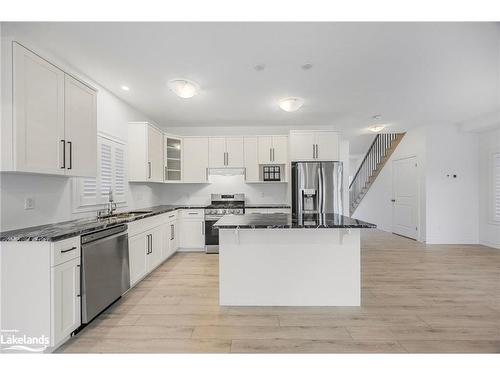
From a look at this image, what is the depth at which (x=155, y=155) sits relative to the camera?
15.3 feet

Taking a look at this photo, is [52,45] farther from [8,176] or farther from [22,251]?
[22,251]

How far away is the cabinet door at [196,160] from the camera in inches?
210

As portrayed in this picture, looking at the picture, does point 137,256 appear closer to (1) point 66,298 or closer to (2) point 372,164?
(1) point 66,298

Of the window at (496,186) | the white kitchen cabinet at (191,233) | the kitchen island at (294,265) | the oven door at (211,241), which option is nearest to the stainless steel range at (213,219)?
the oven door at (211,241)

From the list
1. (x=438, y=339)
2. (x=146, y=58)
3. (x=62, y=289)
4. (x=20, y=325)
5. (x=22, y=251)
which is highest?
(x=146, y=58)

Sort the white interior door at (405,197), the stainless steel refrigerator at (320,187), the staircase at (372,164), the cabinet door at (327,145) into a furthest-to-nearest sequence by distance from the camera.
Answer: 1. the staircase at (372,164)
2. the white interior door at (405,197)
3. the cabinet door at (327,145)
4. the stainless steel refrigerator at (320,187)

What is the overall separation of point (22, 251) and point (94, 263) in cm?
56

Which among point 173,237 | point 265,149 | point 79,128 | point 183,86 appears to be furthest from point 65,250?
point 265,149

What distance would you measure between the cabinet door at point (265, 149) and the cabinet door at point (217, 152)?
77 centimetres

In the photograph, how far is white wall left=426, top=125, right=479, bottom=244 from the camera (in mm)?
5496

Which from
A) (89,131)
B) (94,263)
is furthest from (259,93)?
(94,263)

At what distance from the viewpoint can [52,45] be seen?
8.13ft

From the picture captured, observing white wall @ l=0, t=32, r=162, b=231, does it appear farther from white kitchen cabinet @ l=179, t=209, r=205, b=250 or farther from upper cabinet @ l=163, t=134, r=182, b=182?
white kitchen cabinet @ l=179, t=209, r=205, b=250

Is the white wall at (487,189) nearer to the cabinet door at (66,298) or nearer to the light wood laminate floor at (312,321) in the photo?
the light wood laminate floor at (312,321)
